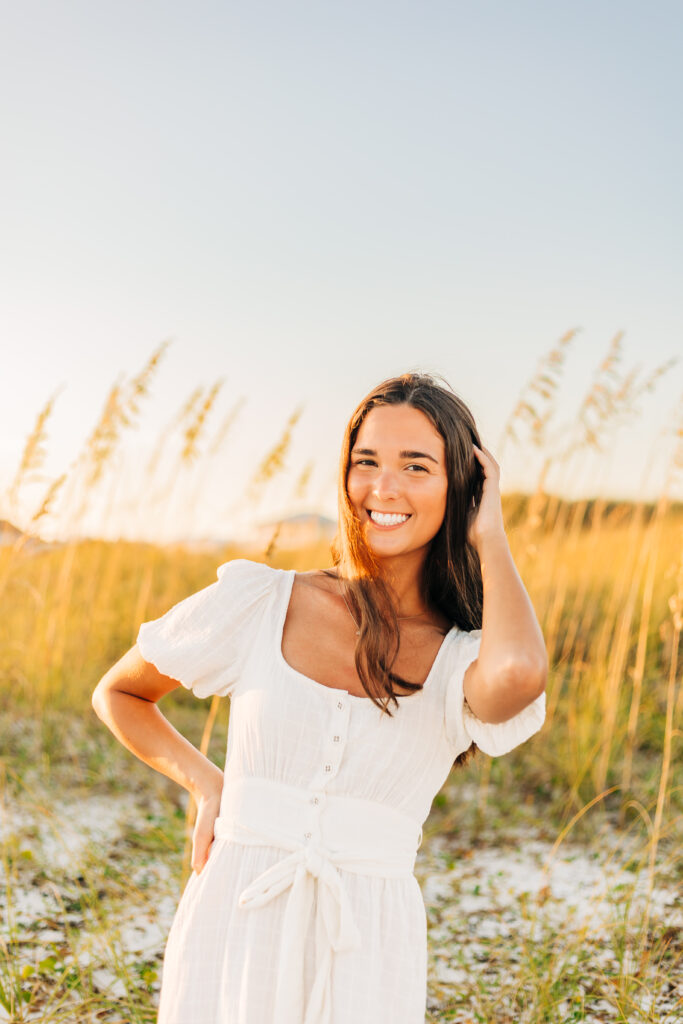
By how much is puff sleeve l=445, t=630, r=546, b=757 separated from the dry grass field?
88 centimetres

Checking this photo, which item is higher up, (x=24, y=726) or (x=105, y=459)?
(x=105, y=459)

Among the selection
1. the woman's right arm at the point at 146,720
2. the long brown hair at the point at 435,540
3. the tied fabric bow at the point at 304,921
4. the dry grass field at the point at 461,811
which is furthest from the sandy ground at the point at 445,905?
the long brown hair at the point at 435,540

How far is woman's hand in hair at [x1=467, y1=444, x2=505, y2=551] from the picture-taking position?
A: 1616 mm

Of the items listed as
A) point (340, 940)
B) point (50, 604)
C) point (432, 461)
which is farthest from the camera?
point (50, 604)

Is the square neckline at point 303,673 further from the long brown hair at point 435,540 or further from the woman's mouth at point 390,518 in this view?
the woman's mouth at point 390,518

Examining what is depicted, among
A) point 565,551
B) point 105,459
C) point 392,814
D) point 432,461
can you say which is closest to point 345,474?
point 432,461

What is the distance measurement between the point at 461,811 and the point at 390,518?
3.15m

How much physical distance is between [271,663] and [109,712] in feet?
1.25

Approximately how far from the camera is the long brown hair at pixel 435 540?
5.44ft

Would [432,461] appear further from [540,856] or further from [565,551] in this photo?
[565,551]

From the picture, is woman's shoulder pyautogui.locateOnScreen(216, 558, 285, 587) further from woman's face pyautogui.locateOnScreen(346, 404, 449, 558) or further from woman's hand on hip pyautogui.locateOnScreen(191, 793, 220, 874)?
woman's hand on hip pyautogui.locateOnScreen(191, 793, 220, 874)

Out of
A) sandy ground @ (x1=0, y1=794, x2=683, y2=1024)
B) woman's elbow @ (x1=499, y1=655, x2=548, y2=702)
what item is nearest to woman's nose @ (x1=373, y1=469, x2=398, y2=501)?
woman's elbow @ (x1=499, y1=655, x2=548, y2=702)

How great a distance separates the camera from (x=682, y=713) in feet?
14.5

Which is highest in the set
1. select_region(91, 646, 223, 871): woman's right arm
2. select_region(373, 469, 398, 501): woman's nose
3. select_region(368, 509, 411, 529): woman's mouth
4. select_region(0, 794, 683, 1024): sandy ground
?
select_region(373, 469, 398, 501): woman's nose
